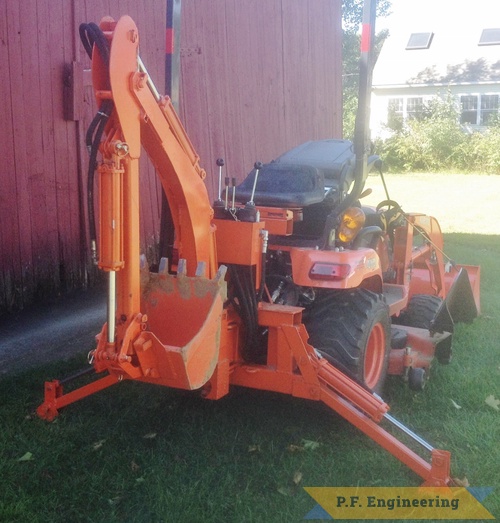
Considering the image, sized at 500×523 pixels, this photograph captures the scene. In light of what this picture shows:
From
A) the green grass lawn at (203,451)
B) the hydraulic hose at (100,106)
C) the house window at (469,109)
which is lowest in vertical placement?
the green grass lawn at (203,451)

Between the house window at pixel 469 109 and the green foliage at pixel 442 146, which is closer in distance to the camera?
the green foliage at pixel 442 146

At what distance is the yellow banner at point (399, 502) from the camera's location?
3.57m

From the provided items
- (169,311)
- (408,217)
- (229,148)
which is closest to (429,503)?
(169,311)

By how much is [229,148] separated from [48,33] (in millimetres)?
3044

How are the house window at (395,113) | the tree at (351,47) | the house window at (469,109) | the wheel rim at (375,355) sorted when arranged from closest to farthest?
the wheel rim at (375,355)
the house window at (395,113)
the house window at (469,109)
the tree at (351,47)

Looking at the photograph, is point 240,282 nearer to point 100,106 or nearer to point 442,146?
point 100,106

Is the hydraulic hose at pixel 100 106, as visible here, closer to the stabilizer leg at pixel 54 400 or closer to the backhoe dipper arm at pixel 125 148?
the backhoe dipper arm at pixel 125 148

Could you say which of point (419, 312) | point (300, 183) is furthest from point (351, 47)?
point (300, 183)

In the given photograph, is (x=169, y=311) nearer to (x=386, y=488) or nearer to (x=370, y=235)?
(x=386, y=488)

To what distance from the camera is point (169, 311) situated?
12.8ft

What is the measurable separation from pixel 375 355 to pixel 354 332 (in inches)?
21.1

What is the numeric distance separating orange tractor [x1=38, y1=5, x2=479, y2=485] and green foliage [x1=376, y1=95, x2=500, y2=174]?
2209 cm

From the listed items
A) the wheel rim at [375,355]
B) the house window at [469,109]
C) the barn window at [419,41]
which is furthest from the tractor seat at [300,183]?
the barn window at [419,41]

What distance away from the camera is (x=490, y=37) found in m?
32.5
